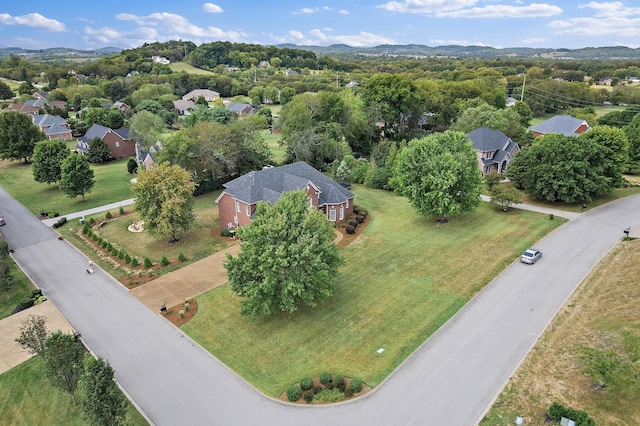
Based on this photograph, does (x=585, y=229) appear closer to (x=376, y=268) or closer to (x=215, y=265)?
(x=376, y=268)

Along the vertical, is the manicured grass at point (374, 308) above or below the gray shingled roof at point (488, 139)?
below

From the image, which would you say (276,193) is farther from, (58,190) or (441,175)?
(58,190)

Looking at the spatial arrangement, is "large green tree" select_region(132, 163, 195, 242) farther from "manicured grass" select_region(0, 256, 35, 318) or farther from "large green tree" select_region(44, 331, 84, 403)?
"large green tree" select_region(44, 331, 84, 403)

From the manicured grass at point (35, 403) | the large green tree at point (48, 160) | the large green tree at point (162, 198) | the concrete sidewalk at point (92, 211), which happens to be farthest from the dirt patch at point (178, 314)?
the large green tree at point (48, 160)

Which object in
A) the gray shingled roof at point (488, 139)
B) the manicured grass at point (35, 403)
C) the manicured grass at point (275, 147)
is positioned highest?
the gray shingled roof at point (488, 139)

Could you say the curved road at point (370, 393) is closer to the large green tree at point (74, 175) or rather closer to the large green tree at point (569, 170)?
the large green tree at point (569, 170)

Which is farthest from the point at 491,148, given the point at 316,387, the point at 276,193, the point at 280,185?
the point at 316,387

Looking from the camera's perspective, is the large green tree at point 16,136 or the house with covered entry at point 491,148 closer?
the house with covered entry at point 491,148
